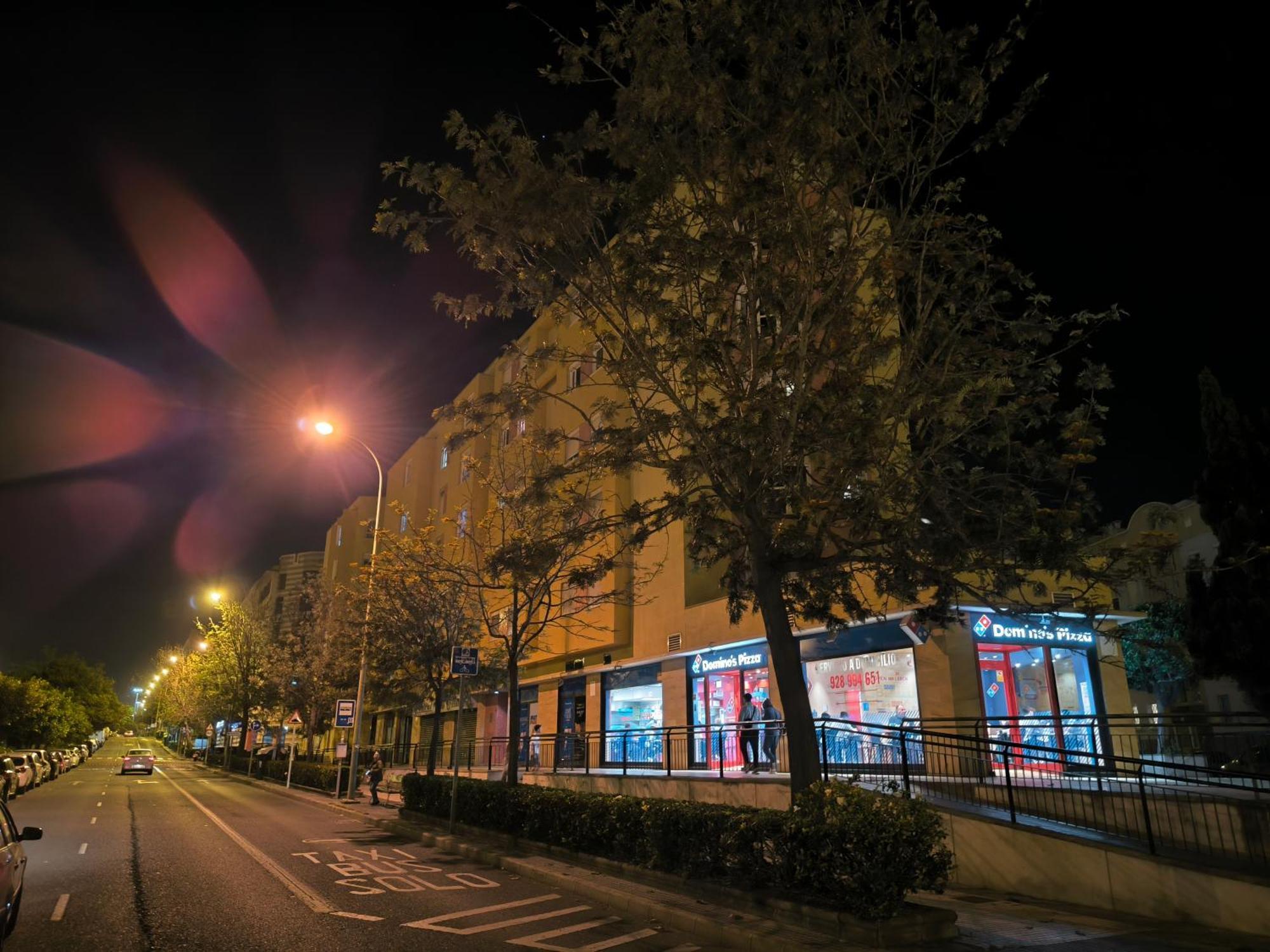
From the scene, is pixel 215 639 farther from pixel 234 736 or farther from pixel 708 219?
pixel 708 219

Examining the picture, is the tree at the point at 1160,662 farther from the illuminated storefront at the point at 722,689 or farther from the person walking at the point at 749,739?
the person walking at the point at 749,739

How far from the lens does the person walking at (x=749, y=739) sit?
1603 cm

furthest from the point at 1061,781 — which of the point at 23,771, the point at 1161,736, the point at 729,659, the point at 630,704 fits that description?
the point at 23,771

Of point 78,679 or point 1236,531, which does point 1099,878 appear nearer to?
point 1236,531

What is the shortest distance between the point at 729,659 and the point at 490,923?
1371 centimetres

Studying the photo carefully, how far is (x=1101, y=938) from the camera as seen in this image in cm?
743

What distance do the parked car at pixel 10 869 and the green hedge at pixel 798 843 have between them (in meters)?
6.37

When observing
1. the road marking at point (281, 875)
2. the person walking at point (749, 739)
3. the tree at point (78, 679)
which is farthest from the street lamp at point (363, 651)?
the tree at point (78, 679)

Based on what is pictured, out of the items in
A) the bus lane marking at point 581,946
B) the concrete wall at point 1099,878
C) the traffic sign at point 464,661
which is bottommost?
the bus lane marking at point 581,946

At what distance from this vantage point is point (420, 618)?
2170 cm

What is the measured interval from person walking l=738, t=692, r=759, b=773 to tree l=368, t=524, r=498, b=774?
7.56m

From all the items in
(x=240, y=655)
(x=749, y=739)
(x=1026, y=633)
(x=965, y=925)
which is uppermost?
(x=240, y=655)

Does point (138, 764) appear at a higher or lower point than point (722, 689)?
lower

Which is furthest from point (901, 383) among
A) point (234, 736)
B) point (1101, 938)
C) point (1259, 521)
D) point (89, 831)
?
point (234, 736)
